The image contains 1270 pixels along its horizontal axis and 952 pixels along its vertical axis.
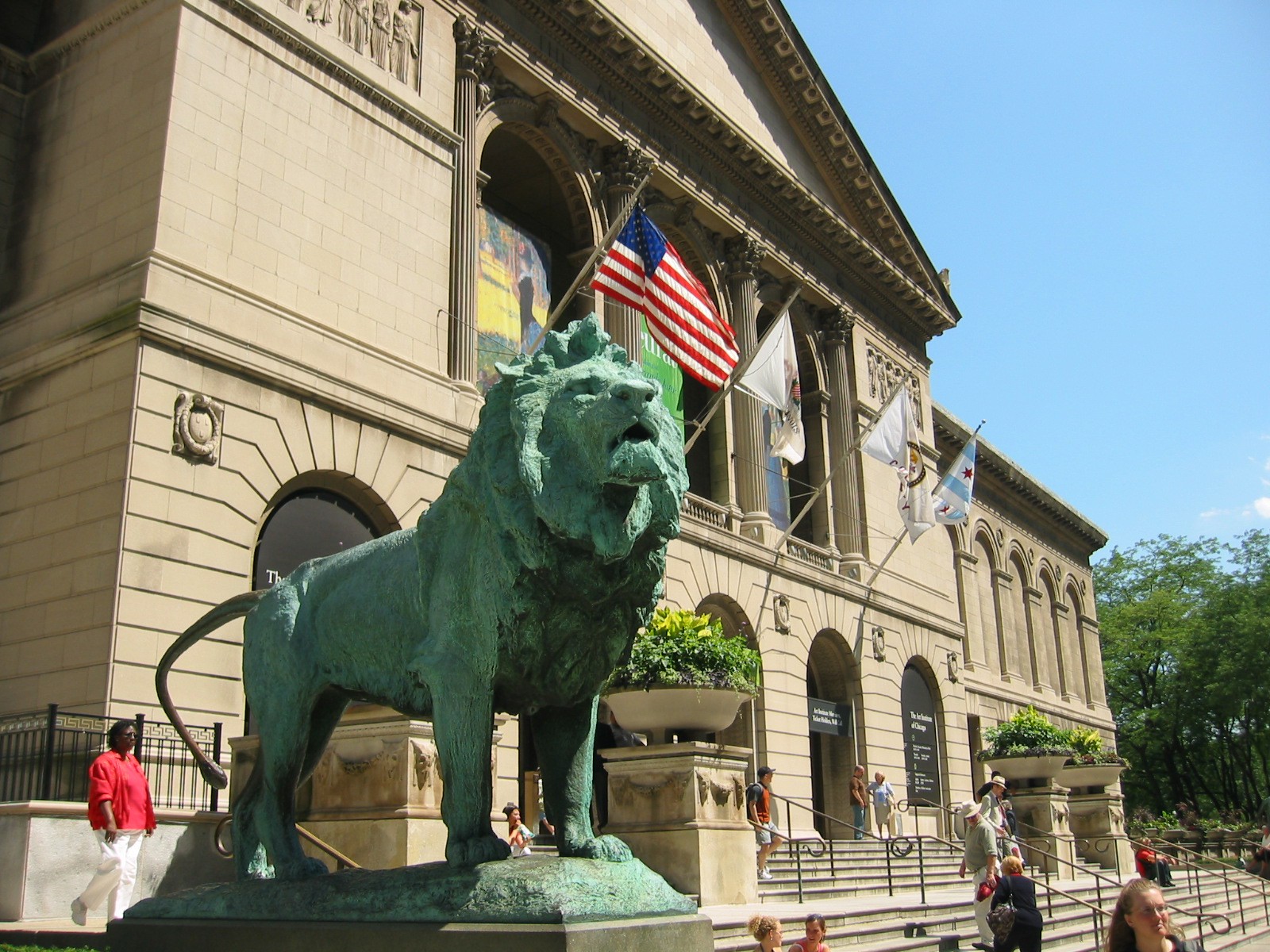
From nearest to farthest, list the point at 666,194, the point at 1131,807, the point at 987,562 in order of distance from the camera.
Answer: the point at 666,194 < the point at 987,562 < the point at 1131,807

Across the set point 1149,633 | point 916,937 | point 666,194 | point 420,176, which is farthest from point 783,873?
point 1149,633

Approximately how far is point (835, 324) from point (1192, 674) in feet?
114

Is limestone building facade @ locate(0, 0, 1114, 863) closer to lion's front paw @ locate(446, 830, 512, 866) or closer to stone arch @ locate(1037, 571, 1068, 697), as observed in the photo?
lion's front paw @ locate(446, 830, 512, 866)

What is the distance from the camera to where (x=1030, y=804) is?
26281 millimetres

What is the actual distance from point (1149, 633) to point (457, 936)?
6776cm

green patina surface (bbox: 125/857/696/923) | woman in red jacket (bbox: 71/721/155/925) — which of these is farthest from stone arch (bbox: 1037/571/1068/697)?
green patina surface (bbox: 125/857/696/923)

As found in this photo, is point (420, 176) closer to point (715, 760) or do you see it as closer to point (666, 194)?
point (666, 194)

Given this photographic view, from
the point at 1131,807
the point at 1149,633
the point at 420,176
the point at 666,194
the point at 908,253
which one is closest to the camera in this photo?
the point at 420,176

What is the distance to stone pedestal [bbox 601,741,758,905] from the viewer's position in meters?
12.3

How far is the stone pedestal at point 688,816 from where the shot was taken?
1227cm

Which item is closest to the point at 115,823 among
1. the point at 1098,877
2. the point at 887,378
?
the point at 1098,877

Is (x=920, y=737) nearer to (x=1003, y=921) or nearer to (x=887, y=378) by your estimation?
(x=887, y=378)

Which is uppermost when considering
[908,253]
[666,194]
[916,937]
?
[908,253]

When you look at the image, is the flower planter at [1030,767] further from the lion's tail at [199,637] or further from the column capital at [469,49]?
the lion's tail at [199,637]
